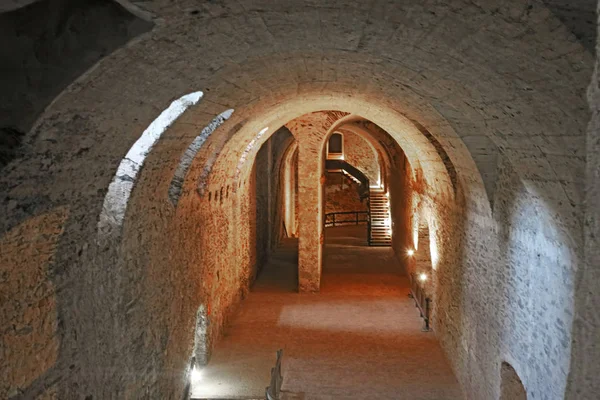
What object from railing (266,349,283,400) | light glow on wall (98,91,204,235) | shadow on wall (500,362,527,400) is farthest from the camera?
railing (266,349,283,400)

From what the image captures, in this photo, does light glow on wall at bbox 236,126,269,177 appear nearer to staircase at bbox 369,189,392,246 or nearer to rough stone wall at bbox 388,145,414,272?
rough stone wall at bbox 388,145,414,272

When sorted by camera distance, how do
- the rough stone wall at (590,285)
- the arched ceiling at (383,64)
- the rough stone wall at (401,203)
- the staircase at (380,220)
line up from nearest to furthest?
1. the rough stone wall at (590,285)
2. the arched ceiling at (383,64)
3. the rough stone wall at (401,203)
4. the staircase at (380,220)

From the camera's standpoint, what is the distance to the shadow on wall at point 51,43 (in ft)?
10.0

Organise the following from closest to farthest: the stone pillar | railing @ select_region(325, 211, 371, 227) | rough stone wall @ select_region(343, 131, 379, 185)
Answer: the stone pillar → railing @ select_region(325, 211, 371, 227) → rough stone wall @ select_region(343, 131, 379, 185)

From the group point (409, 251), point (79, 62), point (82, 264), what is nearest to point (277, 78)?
point (82, 264)

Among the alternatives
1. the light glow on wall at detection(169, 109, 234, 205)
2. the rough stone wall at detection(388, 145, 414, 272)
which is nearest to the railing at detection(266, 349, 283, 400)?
the light glow on wall at detection(169, 109, 234, 205)

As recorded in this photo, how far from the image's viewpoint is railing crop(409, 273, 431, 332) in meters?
11.1

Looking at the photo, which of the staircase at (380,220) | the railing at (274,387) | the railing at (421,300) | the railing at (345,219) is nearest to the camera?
the railing at (274,387)

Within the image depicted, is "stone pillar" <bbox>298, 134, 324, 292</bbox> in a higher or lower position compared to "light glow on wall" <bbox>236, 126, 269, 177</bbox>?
lower

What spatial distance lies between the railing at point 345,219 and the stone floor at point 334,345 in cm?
931

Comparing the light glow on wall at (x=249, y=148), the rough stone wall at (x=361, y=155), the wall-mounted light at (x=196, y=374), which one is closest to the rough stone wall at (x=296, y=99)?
the wall-mounted light at (x=196, y=374)

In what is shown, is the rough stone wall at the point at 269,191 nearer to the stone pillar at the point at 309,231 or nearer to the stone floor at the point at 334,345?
the stone floor at the point at 334,345

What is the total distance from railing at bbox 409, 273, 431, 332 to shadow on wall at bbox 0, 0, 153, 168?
9052mm

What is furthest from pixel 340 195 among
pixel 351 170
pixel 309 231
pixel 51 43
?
pixel 51 43
